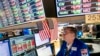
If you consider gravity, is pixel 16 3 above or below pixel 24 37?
above

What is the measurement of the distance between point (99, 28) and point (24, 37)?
75.9 inches

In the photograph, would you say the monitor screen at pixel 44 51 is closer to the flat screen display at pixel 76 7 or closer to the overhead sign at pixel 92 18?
the flat screen display at pixel 76 7

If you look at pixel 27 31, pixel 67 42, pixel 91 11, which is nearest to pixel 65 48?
pixel 67 42

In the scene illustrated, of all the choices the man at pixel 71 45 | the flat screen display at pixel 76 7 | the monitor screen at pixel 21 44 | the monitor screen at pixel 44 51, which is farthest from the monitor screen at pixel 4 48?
the man at pixel 71 45

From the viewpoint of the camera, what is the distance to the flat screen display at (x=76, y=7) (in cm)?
231

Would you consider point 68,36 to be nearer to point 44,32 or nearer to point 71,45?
point 71,45

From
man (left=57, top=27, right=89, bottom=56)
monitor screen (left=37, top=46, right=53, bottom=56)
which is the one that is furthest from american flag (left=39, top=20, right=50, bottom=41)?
man (left=57, top=27, right=89, bottom=56)

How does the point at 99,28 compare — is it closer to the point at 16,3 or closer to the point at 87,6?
the point at 87,6

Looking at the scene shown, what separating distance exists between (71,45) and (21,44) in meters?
0.95

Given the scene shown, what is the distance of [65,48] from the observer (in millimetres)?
2754

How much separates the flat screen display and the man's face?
435mm

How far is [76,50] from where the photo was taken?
2.63 meters

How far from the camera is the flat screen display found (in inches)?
91.0

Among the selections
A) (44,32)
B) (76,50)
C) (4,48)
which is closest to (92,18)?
(76,50)
